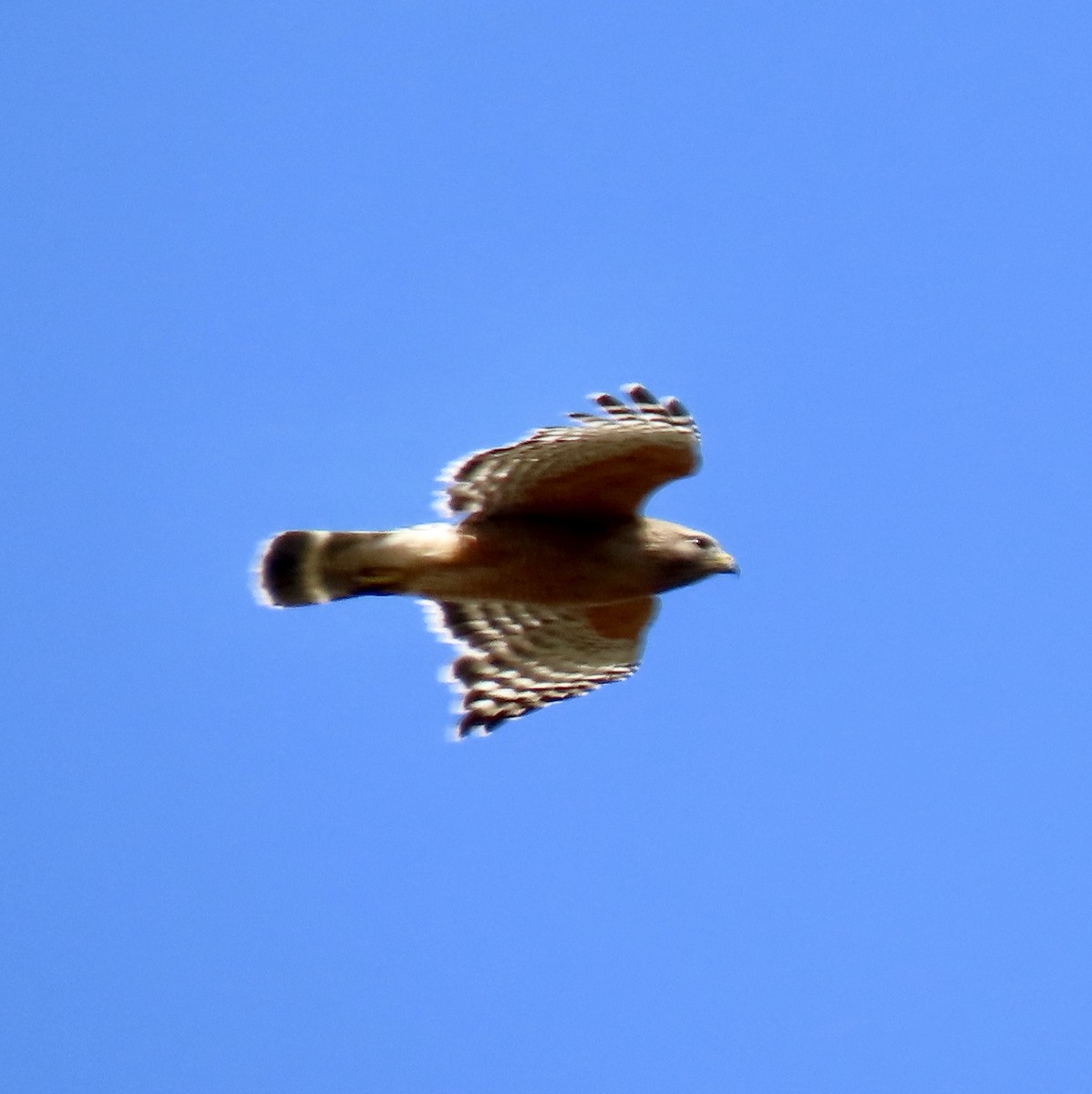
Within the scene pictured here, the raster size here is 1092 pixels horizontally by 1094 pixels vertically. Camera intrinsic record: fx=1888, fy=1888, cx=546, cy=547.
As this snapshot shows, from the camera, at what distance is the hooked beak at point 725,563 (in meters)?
9.75

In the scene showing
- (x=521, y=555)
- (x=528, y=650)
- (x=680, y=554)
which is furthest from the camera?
(x=528, y=650)

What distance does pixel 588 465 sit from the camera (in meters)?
9.18

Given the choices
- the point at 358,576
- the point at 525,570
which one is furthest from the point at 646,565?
the point at 358,576

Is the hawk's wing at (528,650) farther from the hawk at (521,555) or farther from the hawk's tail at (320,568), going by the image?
the hawk's tail at (320,568)

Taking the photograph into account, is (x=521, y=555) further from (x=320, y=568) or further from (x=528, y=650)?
(x=320, y=568)

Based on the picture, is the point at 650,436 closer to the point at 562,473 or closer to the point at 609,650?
the point at 562,473

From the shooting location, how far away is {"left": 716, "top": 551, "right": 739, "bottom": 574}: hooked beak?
975cm

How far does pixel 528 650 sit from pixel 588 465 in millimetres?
1358

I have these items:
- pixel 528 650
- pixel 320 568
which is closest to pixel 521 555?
pixel 528 650

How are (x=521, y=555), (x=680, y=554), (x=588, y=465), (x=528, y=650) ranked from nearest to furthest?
(x=588, y=465), (x=521, y=555), (x=680, y=554), (x=528, y=650)

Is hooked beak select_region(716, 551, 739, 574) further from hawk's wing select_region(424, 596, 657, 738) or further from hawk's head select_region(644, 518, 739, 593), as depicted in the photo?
hawk's wing select_region(424, 596, 657, 738)

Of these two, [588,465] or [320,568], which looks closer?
[588,465]

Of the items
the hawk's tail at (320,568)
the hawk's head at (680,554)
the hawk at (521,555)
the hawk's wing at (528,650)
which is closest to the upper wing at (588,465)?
the hawk at (521,555)

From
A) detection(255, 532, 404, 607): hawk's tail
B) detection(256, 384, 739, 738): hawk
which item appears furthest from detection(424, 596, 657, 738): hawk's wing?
detection(255, 532, 404, 607): hawk's tail
